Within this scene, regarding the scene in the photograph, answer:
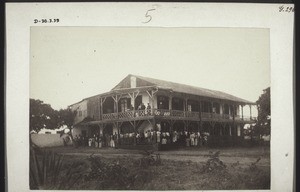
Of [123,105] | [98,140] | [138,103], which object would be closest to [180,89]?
[138,103]

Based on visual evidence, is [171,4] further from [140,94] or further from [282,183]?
[282,183]

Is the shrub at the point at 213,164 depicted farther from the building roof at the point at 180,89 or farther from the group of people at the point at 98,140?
the group of people at the point at 98,140

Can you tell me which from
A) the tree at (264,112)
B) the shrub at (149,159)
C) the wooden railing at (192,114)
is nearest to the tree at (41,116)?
the shrub at (149,159)

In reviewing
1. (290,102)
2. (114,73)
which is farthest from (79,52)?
(290,102)

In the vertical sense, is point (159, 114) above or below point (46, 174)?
above

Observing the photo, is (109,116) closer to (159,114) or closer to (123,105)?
(123,105)

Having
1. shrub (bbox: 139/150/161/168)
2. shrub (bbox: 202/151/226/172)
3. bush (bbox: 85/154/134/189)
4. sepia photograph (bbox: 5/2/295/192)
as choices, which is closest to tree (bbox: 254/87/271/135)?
sepia photograph (bbox: 5/2/295/192)
